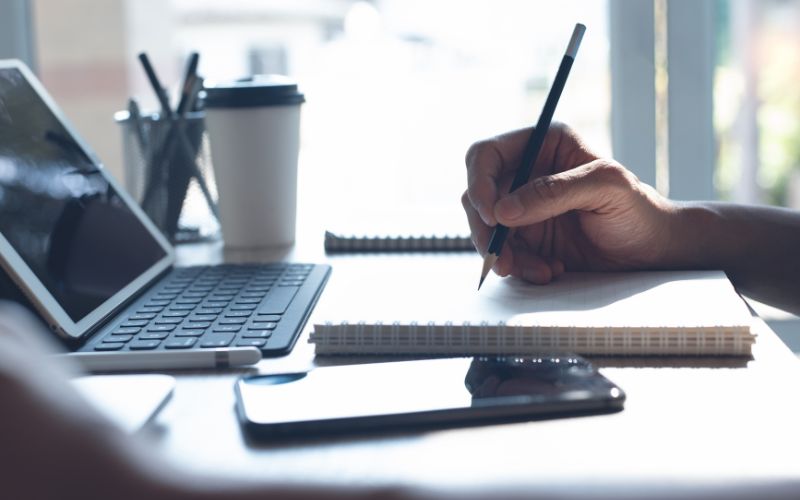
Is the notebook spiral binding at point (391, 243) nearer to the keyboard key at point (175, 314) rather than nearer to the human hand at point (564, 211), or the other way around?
the human hand at point (564, 211)

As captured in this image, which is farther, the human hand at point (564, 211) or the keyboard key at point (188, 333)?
the human hand at point (564, 211)

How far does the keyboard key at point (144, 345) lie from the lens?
2.53 ft

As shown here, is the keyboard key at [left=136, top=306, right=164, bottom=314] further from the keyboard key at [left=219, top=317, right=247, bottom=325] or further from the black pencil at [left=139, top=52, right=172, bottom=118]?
the black pencil at [left=139, top=52, right=172, bottom=118]

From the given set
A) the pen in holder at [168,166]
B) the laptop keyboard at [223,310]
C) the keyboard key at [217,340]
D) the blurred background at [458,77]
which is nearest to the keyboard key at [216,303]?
the laptop keyboard at [223,310]

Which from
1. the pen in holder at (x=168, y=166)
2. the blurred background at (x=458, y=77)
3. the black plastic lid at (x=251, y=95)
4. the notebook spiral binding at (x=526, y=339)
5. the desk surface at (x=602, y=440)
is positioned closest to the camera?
the desk surface at (x=602, y=440)

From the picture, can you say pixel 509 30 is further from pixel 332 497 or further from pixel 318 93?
pixel 332 497

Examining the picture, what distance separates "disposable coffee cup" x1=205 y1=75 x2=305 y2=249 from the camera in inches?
46.2

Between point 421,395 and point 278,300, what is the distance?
1.06 ft

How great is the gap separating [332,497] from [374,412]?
23 centimetres

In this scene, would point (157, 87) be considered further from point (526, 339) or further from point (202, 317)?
point (526, 339)

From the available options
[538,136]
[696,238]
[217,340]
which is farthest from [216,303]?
[696,238]

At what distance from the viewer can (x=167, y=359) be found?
73cm

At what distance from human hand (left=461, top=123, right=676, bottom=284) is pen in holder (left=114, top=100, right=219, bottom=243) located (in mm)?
433

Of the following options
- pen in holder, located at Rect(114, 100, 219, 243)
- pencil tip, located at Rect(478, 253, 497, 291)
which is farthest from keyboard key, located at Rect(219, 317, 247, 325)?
pen in holder, located at Rect(114, 100, 219, 243)
